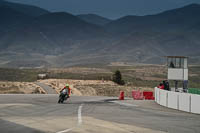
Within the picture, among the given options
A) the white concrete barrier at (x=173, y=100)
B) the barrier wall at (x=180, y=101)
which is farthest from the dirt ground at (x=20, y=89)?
the white concrete barrier at (x=173, y=100)

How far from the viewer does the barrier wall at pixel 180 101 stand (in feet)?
76.7

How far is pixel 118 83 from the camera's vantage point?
77125 millimetres

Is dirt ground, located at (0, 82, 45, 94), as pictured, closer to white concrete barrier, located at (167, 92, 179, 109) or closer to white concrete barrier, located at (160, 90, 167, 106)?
white concrete barrier, located at (160, 90, 167, 106)

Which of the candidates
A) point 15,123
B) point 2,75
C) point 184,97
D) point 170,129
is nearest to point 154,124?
point 170,129

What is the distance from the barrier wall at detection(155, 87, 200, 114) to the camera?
23.4 metres

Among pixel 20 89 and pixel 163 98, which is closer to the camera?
pixel 163 98

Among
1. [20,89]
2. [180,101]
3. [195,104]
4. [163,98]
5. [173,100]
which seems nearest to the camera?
[195,104]

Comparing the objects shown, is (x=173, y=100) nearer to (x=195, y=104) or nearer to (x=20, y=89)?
(x=195, y=104)

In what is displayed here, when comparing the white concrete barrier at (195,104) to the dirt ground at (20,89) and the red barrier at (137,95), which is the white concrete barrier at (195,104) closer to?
the red barrier at (137,95)

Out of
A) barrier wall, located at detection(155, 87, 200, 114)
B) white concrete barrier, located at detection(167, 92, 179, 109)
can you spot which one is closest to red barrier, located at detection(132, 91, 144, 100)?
barrier wall, located at detection(155, 87, 200, 114)

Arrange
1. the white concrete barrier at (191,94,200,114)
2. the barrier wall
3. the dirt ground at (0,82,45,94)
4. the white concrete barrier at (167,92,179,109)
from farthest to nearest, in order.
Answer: the dirt ground at (0,82,45,94), the white concrete barrier at (167,92,179,109), the barrier wall, the white concrete barrier at (191,94,200,114)

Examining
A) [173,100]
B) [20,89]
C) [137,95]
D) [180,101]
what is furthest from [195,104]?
[20,89]

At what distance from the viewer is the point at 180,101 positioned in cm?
2544

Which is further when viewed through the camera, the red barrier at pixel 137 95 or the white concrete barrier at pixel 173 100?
the red barrier at pixel 137 95
